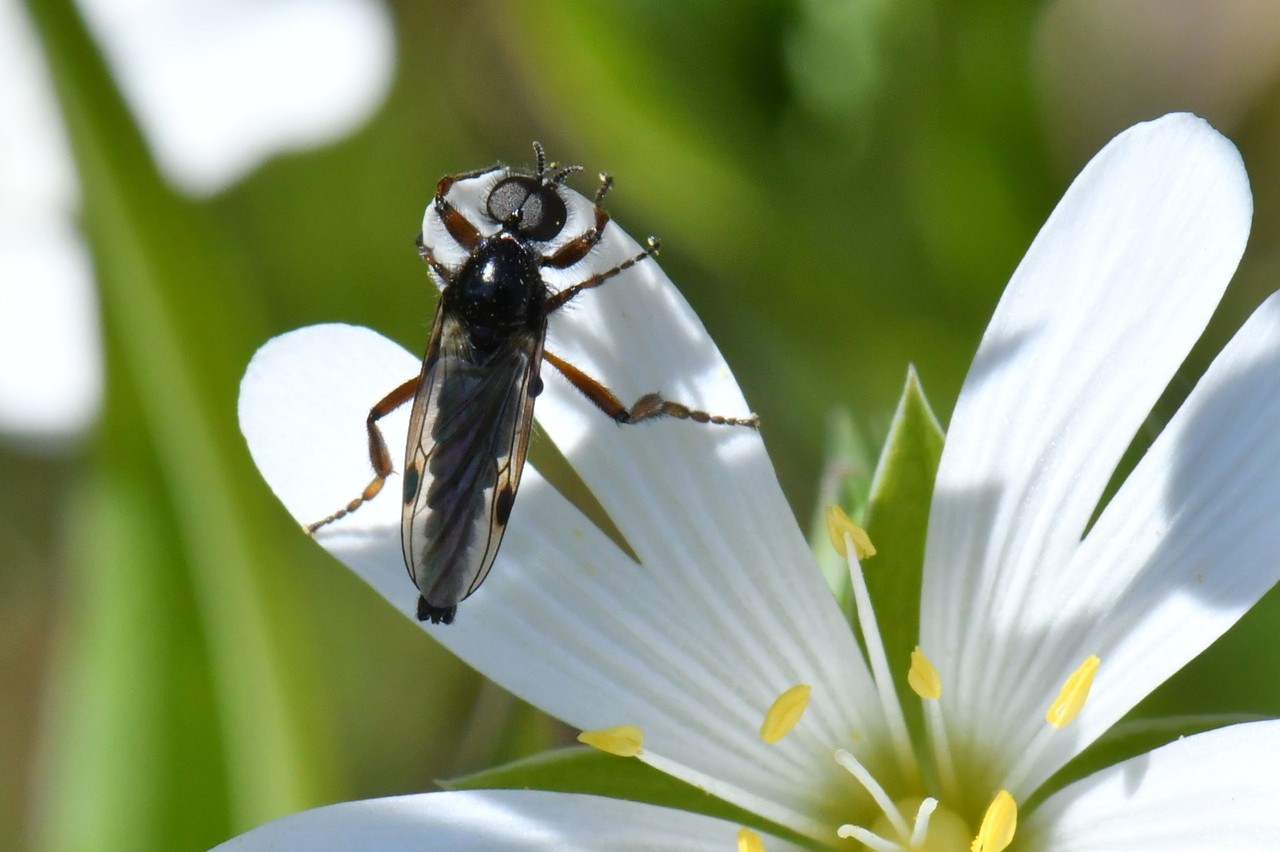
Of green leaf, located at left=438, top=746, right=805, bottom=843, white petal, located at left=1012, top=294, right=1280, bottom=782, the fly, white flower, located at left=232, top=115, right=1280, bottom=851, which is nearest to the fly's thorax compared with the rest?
the fly

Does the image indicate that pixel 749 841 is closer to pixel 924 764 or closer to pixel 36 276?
pixel 924 764

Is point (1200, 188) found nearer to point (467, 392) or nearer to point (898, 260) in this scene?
point (467, 392)

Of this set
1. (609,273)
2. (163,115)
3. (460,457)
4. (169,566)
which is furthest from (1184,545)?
(163,115)

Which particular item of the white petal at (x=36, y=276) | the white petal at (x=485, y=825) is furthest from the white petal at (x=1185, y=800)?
the white petal at (x=36, y=276)

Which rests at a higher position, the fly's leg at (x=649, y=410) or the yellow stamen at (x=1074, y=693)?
the fly's leg at (x=649, y=410)

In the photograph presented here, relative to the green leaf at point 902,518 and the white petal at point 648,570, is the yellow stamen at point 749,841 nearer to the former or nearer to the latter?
the white petal at point 648,570
